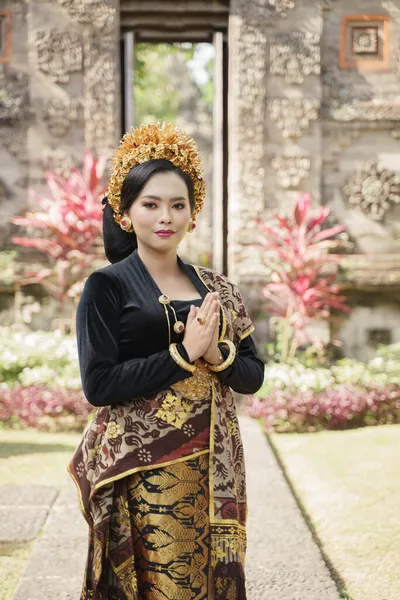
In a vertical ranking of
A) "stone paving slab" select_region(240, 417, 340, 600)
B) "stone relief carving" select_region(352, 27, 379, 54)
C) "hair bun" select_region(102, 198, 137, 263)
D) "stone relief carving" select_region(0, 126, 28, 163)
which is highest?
"stone relief carving" select_region(352, 27, 379, 54)

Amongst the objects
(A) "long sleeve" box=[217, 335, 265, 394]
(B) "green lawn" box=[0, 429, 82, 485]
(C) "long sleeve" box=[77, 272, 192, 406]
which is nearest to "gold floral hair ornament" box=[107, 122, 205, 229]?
(C) "long sleeve" box=[77, 272, 192, 406]

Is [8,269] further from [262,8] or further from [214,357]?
[214,357]

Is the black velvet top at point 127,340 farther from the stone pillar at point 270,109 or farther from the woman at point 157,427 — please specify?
the stone pillar at point 270,109

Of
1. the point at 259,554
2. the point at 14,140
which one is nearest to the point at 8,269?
the point at 14,140

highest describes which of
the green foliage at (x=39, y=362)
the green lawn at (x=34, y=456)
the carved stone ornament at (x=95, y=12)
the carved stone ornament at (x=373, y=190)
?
the carved stone ornament at (x=95, y=12)

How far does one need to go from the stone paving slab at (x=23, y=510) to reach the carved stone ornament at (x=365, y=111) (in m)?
5.66

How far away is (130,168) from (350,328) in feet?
21.9

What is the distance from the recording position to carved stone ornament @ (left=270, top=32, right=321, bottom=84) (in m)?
8.54

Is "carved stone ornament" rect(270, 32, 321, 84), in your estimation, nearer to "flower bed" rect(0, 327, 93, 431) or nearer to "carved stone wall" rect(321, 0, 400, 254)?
"carved stone wall" rect(321, 0, 400, 254)

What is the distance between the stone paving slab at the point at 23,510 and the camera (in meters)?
4.05

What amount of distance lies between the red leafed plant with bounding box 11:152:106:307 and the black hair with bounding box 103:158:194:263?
5.61 meters

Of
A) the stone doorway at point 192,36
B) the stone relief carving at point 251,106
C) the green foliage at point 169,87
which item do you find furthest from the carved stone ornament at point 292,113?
the green foliage at point 169,87

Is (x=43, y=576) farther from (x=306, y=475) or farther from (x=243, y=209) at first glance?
(x=243, y=209)

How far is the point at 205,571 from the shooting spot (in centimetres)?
210
